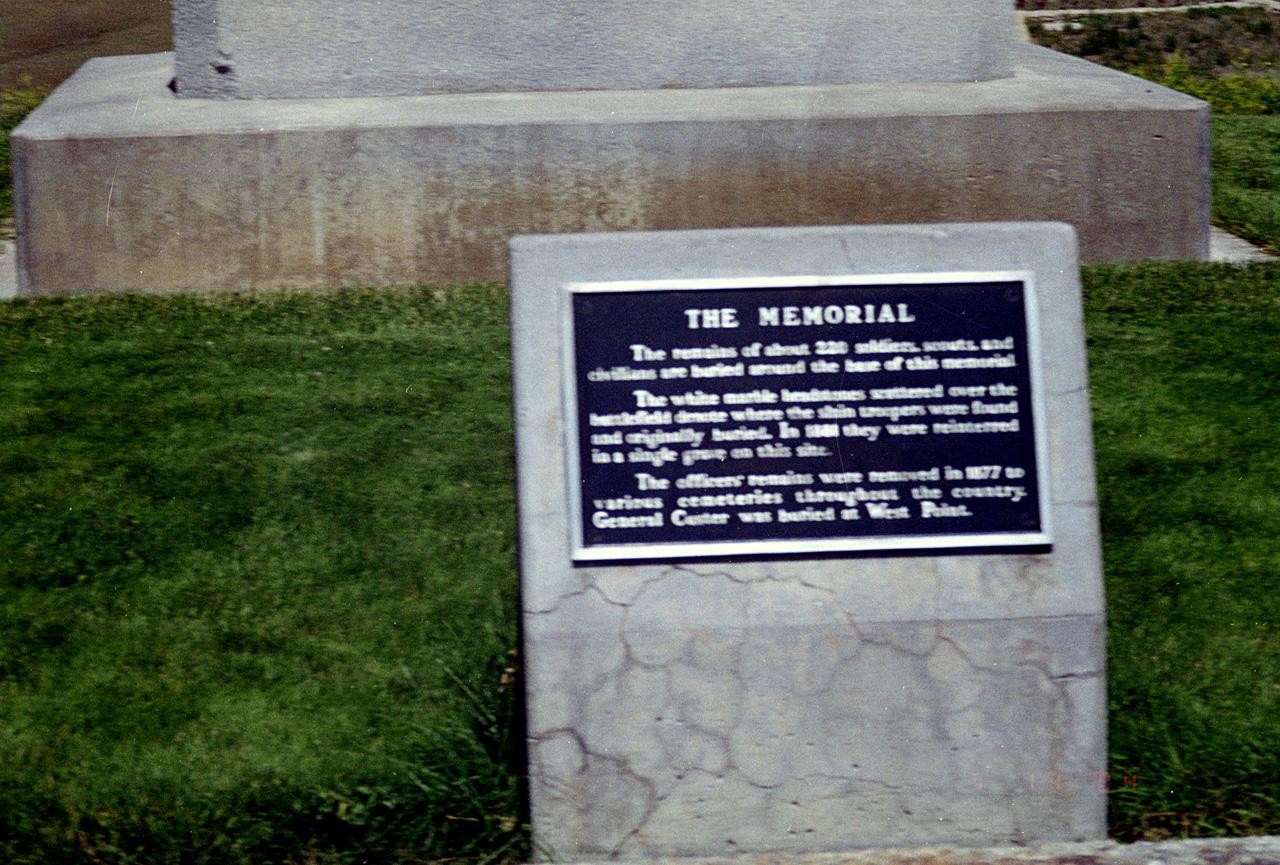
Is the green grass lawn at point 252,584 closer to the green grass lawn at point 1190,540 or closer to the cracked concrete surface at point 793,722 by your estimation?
the cracked concrete surface at point 793,722

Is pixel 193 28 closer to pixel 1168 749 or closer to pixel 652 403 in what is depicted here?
pixel 652 403

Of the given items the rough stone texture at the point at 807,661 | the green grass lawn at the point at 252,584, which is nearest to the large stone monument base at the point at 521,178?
the green grass lawn at the point at 252,584

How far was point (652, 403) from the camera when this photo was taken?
3.18 m

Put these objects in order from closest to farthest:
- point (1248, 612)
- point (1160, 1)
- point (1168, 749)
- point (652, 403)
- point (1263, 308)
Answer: point (652, 403) < point (1168, 749) < point (1248, 612) < point (1263, 308) < point (1160, 1)

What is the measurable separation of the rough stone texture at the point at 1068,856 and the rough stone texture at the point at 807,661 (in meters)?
0.03

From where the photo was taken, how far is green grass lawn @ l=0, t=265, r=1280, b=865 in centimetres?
344

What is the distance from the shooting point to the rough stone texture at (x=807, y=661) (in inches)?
125

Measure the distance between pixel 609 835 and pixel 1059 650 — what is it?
3.60 ft

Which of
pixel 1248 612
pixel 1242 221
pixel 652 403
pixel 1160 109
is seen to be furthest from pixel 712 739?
pixel 1242 221

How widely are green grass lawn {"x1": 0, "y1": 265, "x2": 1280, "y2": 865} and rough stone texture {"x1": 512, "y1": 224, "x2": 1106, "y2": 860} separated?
0.34 meters

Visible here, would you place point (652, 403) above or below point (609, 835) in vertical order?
above

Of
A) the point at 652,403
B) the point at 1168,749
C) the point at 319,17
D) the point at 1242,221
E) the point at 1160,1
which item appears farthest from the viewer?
the point at 1160,1

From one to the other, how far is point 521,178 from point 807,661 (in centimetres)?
419

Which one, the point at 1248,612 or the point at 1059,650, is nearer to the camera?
the point at 1059,650
